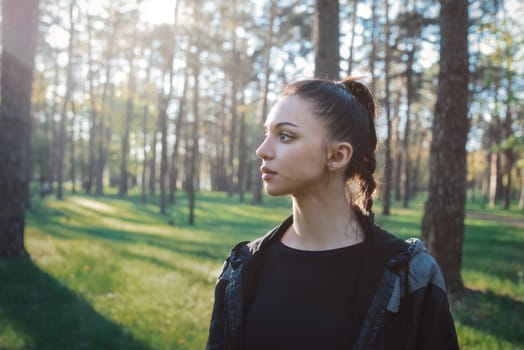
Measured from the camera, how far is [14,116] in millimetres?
8844

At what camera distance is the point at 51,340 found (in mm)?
5160

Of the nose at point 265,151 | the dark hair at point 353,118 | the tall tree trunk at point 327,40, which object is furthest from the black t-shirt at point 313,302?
the tall tree trunk at point 327,40

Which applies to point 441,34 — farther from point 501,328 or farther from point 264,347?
point 264,347

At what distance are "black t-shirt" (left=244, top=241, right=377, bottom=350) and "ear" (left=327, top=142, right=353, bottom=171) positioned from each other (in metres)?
0.37

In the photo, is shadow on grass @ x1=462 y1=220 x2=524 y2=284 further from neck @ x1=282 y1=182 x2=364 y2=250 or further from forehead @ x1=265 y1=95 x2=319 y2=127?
forehead @ x1=265 y1=95 x2=319 y2=127

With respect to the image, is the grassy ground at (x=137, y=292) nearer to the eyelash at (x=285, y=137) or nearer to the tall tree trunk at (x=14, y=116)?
the tall tree trunk at (x=14, y=116)

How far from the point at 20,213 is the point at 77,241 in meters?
3.31

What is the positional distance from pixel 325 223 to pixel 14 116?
887 centimetres

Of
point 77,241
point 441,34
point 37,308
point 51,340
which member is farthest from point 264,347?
point 77,241

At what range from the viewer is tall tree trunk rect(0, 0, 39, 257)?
28.4 ft

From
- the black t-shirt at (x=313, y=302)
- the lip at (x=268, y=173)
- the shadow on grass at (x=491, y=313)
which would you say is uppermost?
the lip at (x=268, y=173)

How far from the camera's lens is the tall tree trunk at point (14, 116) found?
8656 mm

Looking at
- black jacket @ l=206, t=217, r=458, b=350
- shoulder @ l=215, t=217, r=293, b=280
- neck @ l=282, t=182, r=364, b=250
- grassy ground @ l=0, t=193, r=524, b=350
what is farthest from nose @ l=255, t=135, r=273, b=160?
grassy ground @ l=0, t=193, r=524, b=350

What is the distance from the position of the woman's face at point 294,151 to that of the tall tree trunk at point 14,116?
27.9 ft
